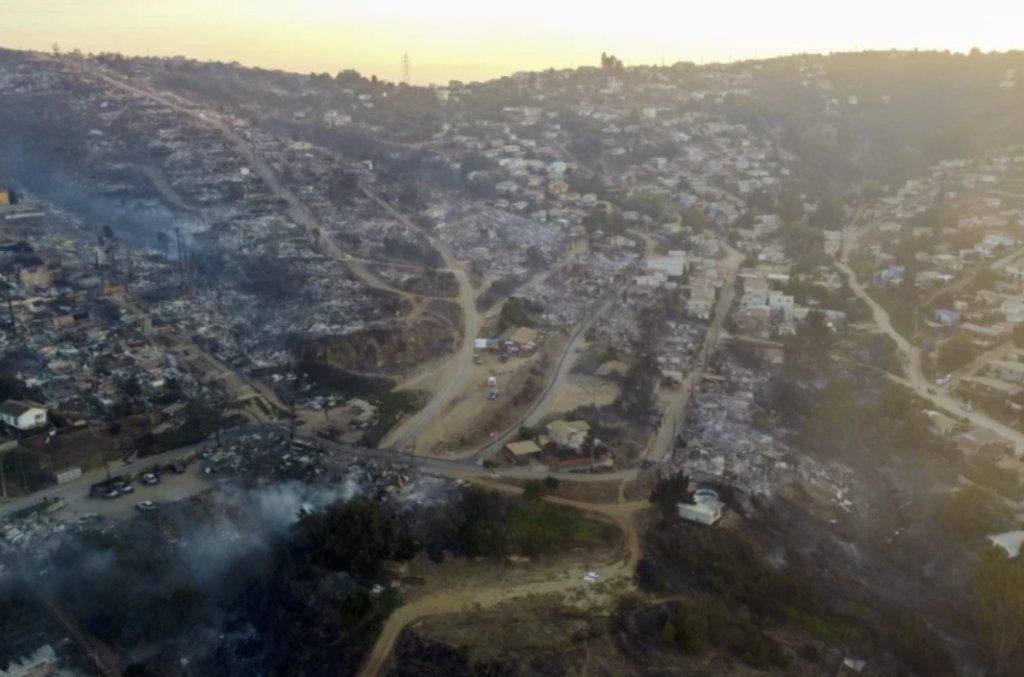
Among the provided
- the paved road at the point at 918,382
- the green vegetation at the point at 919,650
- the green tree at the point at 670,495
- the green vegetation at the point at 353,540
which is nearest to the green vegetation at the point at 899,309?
the paved road at the point at 918,382

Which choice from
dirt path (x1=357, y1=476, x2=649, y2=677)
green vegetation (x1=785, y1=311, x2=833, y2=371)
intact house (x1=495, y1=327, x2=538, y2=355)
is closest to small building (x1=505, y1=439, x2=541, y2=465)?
dirt path (x1=357, y1=476, x2=649, y2=677)

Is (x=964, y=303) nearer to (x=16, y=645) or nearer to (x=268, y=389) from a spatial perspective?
(x=268, y=389)

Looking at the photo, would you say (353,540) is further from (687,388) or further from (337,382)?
(687,388)

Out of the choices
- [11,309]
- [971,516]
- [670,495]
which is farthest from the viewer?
[11,309]

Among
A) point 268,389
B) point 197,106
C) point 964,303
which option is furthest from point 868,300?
point 197,106

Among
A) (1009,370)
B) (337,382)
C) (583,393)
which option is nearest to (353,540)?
(337,382)

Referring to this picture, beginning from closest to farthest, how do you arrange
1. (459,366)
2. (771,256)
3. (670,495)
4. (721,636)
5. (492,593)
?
(721,636)
(492,593)
(670,495)
(459,366)
(771,256)
